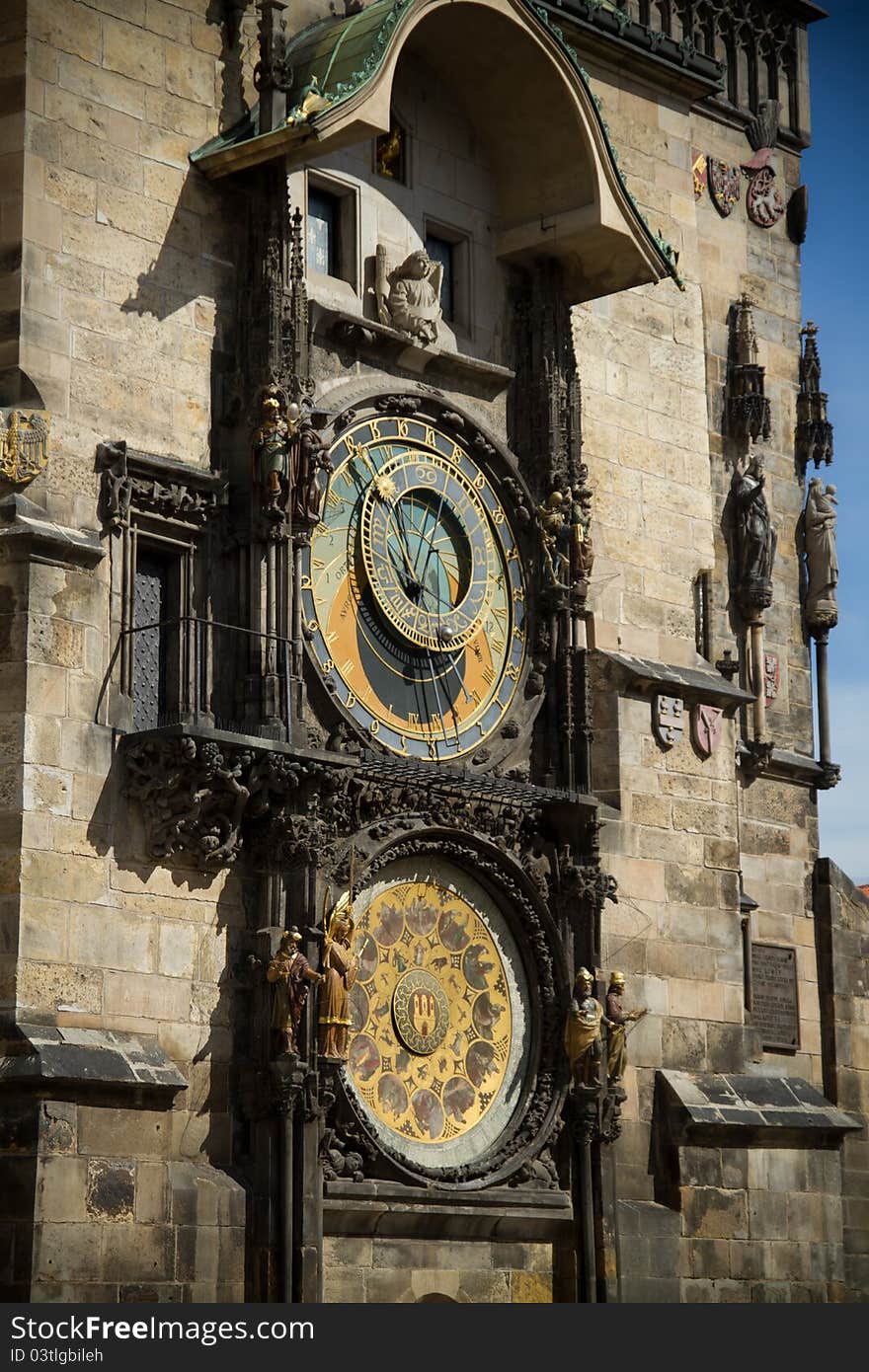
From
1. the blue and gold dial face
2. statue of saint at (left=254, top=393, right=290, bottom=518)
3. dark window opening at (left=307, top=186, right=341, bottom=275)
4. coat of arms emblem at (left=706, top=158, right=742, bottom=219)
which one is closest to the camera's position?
statue of saint at (left=254, top=393, right=290, bottom=518)

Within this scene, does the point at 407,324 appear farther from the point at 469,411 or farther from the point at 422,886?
the point at 422,886

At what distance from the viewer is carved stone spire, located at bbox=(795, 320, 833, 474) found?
84.2ft

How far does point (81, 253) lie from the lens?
739 inches

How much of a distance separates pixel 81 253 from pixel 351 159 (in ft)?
9.87

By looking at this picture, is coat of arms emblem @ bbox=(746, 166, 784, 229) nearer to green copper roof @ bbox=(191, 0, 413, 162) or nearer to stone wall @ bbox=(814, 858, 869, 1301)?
stone wall @ bbox=(814, 858, 869, 1301)

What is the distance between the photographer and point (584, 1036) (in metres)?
20.5

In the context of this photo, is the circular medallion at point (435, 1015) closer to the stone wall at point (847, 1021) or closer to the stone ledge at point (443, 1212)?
the stone ledge at point (443, 1212)

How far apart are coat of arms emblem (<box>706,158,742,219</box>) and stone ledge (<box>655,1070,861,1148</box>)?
791cm

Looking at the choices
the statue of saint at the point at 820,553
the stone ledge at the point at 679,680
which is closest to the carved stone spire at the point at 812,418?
the statue of saint at the point at 820,553

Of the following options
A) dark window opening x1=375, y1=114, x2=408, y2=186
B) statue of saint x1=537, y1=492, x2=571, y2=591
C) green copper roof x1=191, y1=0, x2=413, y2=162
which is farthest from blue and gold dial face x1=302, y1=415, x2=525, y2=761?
green copper roof x1=191, y1=0, x2=413, y2=162

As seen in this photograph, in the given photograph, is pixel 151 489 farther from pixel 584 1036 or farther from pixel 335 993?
pixel 584 1036

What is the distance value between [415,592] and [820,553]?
615cm

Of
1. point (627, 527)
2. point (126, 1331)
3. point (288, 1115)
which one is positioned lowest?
point (126, 1331)

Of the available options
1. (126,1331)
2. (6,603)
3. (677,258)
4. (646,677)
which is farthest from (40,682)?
(677,258)
